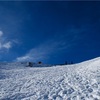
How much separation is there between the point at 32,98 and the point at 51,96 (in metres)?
1.04

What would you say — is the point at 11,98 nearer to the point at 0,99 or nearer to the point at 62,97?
the point at 0,99

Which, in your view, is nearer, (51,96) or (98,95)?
(98,95)

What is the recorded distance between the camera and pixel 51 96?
608 centimetres

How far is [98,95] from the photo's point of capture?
5254 millimetres

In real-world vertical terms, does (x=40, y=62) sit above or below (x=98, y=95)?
above

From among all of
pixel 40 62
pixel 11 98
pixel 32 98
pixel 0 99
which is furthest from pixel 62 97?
pixel 40 62

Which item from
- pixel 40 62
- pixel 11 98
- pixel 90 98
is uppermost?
pixel 40 62

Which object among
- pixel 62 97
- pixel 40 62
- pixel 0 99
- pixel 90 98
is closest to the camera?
pixel 90 98

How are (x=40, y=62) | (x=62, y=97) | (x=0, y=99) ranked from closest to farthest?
(x=62, y=97) < (x=0, y=99) < (x=40, y=62)

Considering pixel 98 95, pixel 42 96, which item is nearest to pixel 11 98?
pixel 42 96

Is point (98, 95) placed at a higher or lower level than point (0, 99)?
lower

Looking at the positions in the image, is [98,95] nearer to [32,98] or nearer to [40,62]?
[32,98]

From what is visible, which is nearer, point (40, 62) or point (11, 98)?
point (11, 98)

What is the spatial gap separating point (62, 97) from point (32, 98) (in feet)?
5.35
